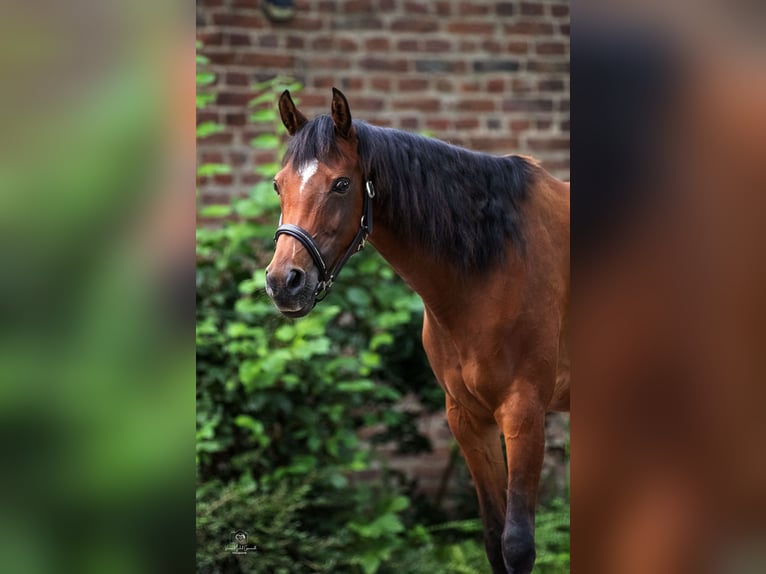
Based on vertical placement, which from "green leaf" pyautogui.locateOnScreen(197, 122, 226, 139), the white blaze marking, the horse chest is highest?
"green leaf" pyautogui.locateOnScreen(197, 122, 226, 139)

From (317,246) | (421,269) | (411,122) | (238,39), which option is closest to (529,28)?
(411,122)

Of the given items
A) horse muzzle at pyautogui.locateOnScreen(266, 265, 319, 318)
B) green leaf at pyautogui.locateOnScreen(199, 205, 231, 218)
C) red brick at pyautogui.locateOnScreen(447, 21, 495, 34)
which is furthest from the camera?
red brick at pyautogui.locateOnScreen(447, 21, 495, 34)

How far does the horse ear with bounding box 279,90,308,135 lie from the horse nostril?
0.31m

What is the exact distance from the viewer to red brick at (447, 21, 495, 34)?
3.09 m

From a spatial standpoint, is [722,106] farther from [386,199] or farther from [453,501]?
[453,501]

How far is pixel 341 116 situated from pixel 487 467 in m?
0.91

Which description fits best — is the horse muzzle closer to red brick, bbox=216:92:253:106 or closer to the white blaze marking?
the white blaze marking

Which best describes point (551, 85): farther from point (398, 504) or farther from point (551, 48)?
point (398, 504)

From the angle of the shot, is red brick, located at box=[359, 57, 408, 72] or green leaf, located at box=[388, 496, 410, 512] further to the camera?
red brick, located at box=[359, 57, 408, 72]

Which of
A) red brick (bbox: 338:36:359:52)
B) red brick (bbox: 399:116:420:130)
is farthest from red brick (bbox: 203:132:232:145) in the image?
red brick (bbox: 399:116:420:130)

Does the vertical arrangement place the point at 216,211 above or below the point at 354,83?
below

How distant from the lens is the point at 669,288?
492mm

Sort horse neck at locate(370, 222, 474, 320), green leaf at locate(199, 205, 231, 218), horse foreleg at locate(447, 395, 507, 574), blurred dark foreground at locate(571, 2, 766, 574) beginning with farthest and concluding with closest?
green leaf at locate(199, 205, 231, 218) → horse foreleg at locate(447, 395, 507, 574) → horse neck at locate(370, 222, 474, 320) → blurred dark foreground at locate(571, 2, 766, 574)

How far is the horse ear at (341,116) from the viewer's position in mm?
1557
